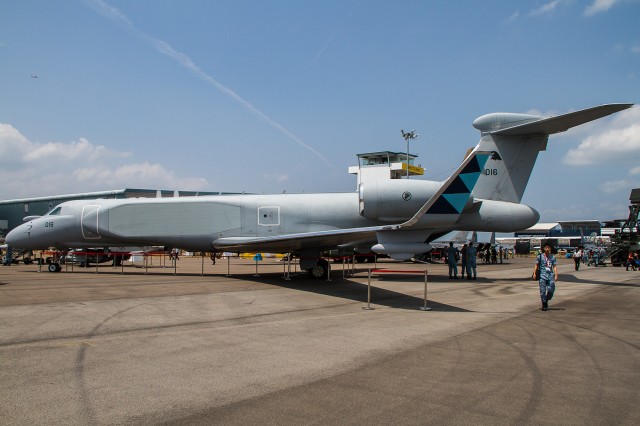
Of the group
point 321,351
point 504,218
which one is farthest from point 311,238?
point 504,218

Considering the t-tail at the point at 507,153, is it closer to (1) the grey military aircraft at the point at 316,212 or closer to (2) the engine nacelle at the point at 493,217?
(1) the grey military aircraft at the point at 316,212

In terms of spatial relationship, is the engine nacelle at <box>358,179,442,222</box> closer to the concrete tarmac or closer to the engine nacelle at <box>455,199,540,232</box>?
the engine nacelle at <box>455,199,540,232</box>

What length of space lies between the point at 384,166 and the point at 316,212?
43509mm

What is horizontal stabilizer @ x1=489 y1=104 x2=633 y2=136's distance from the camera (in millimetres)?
15532

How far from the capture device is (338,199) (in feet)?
62.0

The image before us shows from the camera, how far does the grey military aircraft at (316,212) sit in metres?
18.0

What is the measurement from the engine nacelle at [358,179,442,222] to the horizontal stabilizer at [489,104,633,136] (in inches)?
170

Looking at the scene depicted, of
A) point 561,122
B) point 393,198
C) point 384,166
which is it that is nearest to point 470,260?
→ point 393,198

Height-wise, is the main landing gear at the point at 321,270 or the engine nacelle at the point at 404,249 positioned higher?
the engine nacelle at the point at 404,249

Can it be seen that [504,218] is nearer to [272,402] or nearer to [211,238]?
[211,238]

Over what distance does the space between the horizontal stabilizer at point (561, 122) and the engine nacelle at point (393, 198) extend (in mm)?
4308

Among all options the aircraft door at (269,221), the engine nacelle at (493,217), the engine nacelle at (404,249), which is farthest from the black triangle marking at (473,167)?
the aircraft door at (269,221)

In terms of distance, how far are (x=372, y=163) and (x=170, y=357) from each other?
190 feet

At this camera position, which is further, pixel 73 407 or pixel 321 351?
pixel 321 351
